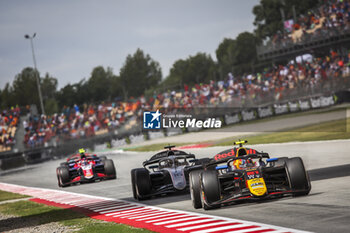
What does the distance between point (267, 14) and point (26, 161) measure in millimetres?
49513

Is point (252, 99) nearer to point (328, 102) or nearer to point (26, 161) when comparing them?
point (328, 102)

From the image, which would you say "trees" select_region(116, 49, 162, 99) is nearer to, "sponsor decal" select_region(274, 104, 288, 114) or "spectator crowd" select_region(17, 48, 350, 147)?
"spectator crowd" select_region(17, 48, 350, 147)

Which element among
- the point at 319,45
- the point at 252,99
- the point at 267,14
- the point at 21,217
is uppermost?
the point at 267,14

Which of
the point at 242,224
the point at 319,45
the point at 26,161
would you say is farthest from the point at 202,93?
the point at 242,224

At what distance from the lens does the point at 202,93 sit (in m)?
49.6

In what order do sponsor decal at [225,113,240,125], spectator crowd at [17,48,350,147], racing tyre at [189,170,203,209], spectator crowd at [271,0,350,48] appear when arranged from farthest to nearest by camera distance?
spectator crowd at [271,0,350,48] → sponsor decal at [225,113,240,125] → spectator crowd at [17,48,350,147] → racing tyre at [189,170,203,209]

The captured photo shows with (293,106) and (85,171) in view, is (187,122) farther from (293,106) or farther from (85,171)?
(85,171)

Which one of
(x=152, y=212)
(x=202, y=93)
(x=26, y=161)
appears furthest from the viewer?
(x=202, y=93)

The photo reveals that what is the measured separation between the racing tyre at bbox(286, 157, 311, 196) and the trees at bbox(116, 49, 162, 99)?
53.5 metres

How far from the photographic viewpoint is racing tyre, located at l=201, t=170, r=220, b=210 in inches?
388

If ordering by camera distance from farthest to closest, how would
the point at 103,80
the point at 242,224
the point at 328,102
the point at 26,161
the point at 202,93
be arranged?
1. the point at 103,80
2. the point at 202,93
3. the point at 26,161
4. the point at 328,102
5. the point at 242,224

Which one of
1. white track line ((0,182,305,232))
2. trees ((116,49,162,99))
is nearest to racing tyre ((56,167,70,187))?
white track line ((0,182,305,232))

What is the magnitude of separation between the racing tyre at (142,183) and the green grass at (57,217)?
160 cm

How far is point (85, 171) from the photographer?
2038 cm
